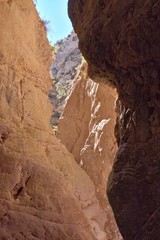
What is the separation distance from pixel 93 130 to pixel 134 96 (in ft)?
42.7

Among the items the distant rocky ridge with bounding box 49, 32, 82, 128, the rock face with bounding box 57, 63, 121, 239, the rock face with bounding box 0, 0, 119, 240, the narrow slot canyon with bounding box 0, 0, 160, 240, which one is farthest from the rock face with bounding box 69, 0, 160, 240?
the distant rocky ridge with bounding box 49, 32, 82, 128

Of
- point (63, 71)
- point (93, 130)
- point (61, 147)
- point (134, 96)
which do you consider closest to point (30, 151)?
point (61, 147)

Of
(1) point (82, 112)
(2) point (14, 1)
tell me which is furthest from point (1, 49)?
(1) point (82, 112)

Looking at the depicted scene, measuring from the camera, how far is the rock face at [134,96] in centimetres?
495

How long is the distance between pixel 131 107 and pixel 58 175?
3975 mm

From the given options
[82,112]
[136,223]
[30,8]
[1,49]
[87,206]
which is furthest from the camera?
[82,112]

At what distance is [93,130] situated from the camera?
18797 millimetres

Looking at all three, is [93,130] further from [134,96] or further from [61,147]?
[134,96]

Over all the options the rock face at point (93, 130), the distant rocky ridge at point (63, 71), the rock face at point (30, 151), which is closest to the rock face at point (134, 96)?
the rock face at point (30, 151)

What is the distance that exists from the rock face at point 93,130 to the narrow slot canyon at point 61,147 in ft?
4.83

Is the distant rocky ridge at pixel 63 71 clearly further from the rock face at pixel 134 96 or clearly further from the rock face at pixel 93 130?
the rock face at pixel 134 96

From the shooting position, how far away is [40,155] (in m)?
9.52

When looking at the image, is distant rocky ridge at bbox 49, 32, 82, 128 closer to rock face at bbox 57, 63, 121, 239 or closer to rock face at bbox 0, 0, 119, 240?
rock face at bbox 57, 63, 121, 239

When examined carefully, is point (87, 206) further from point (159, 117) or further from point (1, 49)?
point (159, 117)
